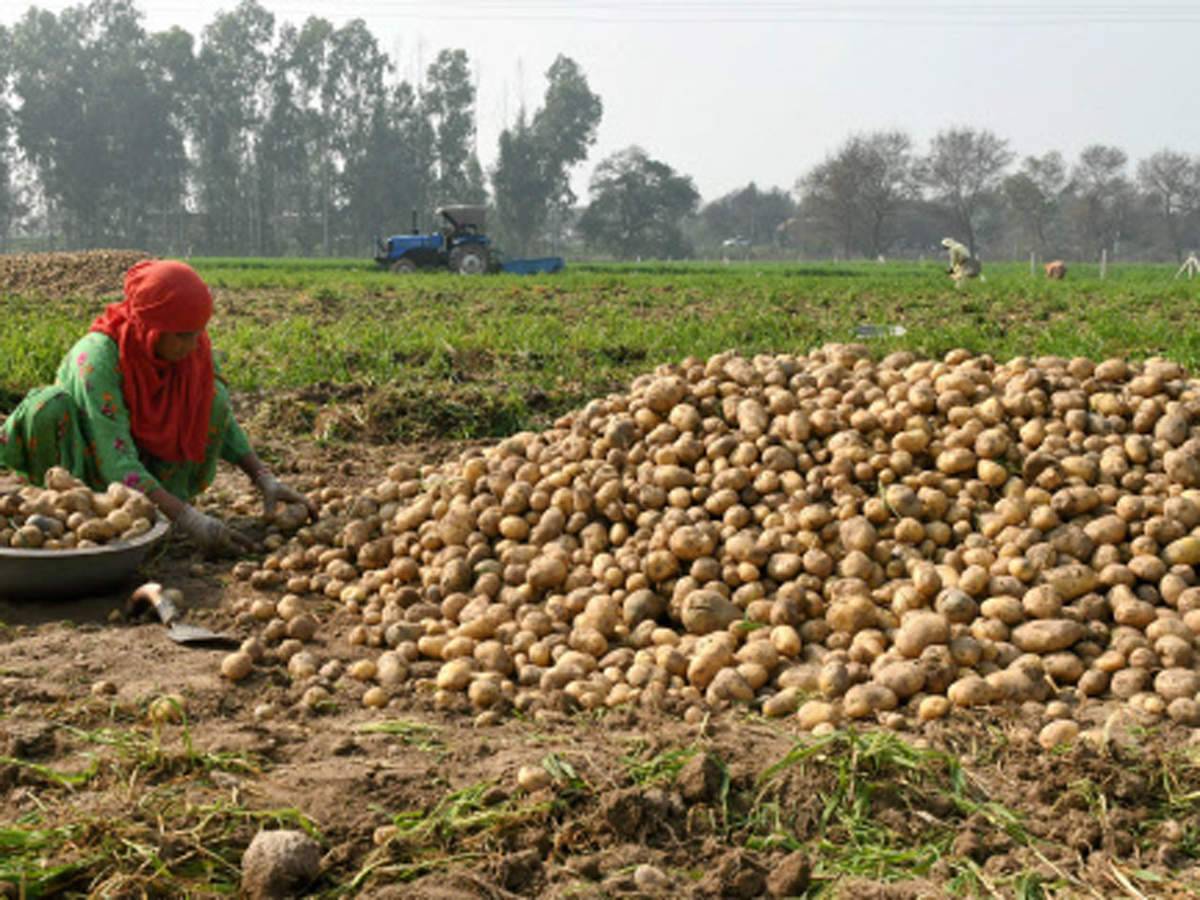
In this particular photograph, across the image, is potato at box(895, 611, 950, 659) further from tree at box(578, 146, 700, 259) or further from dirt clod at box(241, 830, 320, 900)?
tree at box(578, 146, 700, 259)

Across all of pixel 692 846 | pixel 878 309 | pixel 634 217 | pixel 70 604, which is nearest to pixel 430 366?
pixel 70 604

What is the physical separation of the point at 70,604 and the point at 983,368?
10.6 feet

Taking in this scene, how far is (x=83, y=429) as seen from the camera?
428 centimetres

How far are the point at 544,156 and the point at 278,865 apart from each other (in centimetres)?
6424

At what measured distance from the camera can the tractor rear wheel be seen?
2558cm

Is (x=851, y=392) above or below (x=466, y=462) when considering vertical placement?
above

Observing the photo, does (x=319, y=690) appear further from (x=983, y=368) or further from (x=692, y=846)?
(x=983, y=368)

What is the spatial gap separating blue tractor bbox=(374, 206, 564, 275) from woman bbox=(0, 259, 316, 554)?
2166cm

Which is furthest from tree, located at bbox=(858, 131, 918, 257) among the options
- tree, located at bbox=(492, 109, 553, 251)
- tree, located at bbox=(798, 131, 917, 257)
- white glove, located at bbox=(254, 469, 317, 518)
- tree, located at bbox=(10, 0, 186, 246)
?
white glove, located at bbox=(254, 469, 317, 518)

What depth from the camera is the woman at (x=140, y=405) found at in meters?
4.12

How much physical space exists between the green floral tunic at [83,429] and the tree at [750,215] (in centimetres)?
8275

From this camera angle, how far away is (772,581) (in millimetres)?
3406

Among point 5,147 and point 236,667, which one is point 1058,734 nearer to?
point 236,667

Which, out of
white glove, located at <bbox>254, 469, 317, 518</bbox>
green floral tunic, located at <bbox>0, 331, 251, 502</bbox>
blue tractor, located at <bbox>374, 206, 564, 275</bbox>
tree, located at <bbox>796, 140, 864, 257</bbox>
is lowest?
white glove, located at <bbox>254, 469, 317, 518</bbox>
